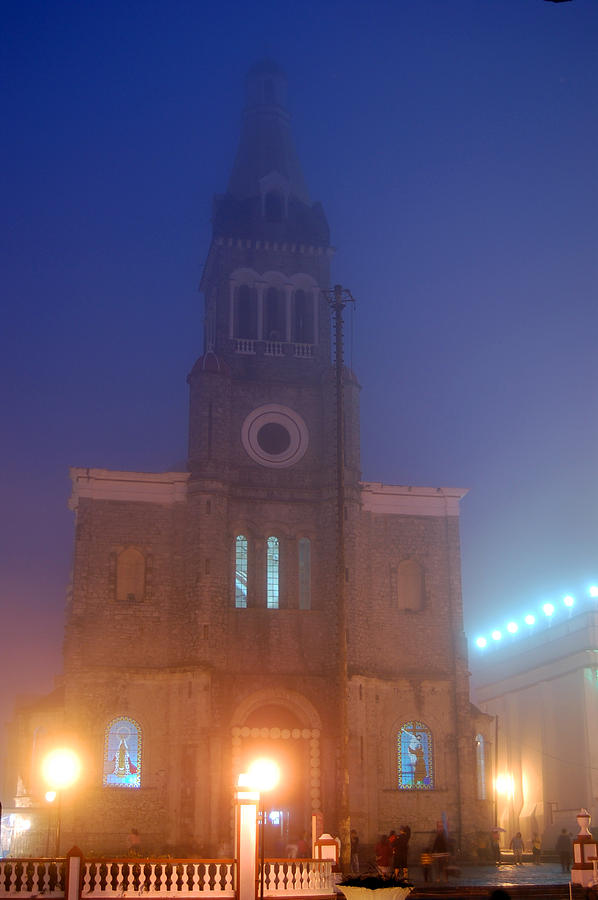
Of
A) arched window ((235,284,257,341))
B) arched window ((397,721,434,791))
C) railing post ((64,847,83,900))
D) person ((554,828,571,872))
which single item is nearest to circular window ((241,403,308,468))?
arched window ((235,284,257,341))

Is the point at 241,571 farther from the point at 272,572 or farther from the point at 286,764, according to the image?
the point at 286,764

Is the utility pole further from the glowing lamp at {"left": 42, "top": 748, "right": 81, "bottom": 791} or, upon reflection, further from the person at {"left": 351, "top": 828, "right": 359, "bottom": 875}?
the glowing lamp at {"left": 42, "top": 748, "right": 81, "bottom": 791}

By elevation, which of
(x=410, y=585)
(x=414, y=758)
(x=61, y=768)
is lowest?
(x=61, y=768)

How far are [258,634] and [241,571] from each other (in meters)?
2.47

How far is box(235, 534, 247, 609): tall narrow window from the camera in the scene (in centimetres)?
4288

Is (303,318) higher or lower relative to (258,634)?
higher

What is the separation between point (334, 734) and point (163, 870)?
1459 cm

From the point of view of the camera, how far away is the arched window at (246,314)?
47.2m

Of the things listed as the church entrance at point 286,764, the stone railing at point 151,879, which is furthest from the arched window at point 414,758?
the stone railing at point 151,879

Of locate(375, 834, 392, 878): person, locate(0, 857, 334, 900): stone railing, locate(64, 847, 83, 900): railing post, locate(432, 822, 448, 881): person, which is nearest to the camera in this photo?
locate(64, 847, 83, 900): railing post

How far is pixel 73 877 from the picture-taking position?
86.7ft

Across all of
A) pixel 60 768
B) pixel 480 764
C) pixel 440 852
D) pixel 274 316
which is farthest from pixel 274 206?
pixel 440 852

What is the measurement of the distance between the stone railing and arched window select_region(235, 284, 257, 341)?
2393cm

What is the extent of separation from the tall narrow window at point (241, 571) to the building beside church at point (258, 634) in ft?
0.21
